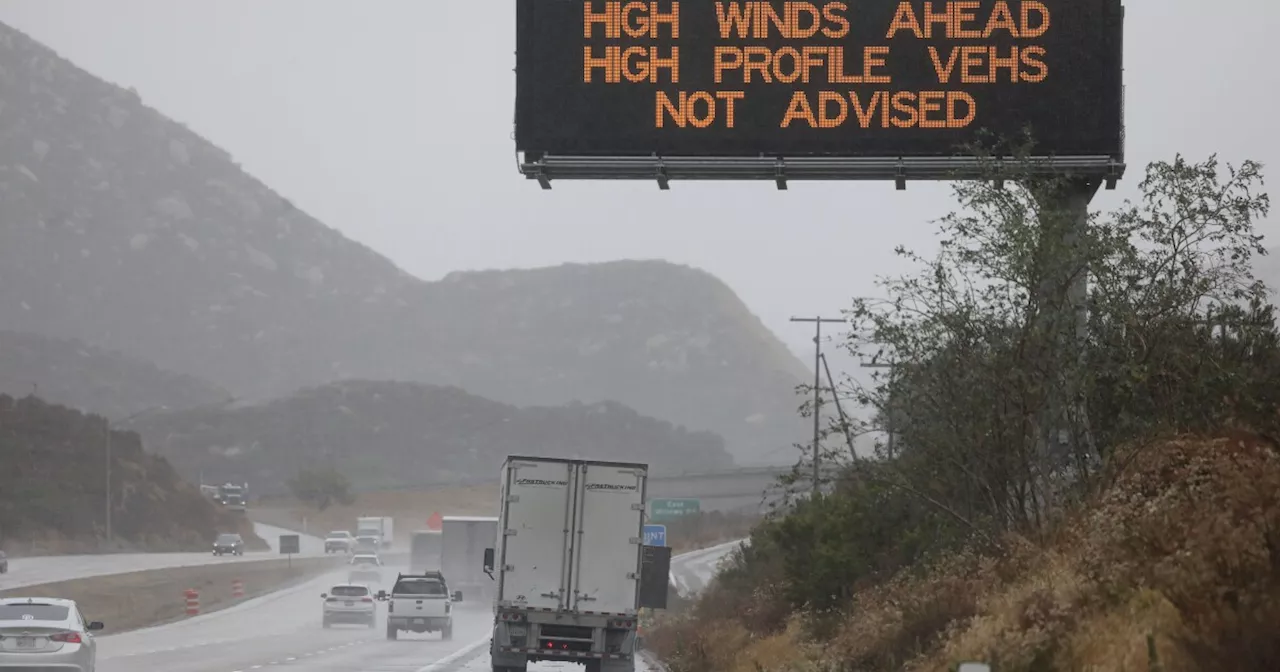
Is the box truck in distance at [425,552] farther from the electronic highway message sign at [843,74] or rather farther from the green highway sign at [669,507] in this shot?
the electronic highway message sign at [843,74]

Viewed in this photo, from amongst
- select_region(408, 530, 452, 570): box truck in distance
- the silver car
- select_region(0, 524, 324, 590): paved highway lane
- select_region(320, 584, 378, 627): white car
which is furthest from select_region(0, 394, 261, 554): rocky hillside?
the silver car

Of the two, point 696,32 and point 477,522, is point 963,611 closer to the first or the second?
point 696,32

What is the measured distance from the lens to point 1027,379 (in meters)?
20.6

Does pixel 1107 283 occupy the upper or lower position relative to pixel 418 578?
upper

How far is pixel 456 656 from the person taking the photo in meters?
40.2

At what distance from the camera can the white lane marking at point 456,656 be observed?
34.5 metres

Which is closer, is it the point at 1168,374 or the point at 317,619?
the point at 1168,374

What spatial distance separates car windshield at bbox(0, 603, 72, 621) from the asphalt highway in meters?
6.25

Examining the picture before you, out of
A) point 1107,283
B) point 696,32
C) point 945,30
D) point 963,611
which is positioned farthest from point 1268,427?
point 696,32

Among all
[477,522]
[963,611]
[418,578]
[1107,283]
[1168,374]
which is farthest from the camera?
[477,522]

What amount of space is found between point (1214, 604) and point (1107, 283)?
32.8 ft

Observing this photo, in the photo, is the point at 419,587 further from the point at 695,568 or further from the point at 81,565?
the point at 81,565

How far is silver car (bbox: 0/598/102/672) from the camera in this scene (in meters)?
24.7

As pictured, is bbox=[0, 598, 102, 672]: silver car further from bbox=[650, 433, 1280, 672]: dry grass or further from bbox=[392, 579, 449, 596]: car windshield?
bbox=[392, 579, 449, 596]: car windshield
